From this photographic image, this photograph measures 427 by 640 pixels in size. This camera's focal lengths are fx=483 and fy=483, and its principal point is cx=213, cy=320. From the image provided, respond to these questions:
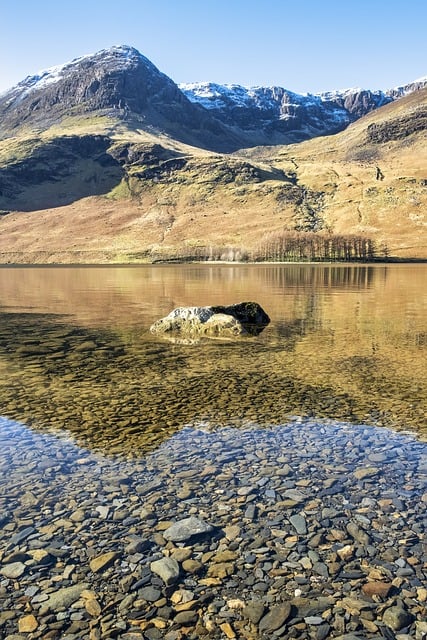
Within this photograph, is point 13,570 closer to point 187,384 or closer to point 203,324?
point 187,384

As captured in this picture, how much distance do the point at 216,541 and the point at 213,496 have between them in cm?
148

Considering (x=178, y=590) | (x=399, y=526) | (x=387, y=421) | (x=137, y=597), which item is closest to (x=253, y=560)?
(x=178, y=590)

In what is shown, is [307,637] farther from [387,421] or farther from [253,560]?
[387,421]

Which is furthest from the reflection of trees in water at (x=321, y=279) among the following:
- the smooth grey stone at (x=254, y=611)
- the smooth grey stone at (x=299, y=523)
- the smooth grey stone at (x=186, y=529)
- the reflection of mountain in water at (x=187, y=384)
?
the smooth grey stone at (x=254, y=611)

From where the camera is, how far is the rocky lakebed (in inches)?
253

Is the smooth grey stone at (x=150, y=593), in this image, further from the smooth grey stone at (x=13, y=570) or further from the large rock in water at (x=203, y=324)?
the large rock in water at (x=203, y=324)

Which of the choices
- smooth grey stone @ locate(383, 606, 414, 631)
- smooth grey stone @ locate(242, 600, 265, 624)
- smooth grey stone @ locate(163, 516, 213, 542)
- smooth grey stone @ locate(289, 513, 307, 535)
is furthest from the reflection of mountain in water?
smooth grey stone @ locate(383, 606, 414, 631)

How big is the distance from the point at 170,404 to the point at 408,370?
10512mm

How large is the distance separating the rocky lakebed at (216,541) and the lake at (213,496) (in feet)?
0.09

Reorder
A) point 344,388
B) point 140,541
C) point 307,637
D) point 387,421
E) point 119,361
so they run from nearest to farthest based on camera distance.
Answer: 1. point 307,637
2. point 140,541
3. point 387,421
4. point 344,388
5. point 119,361

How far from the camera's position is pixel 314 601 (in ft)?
22.1

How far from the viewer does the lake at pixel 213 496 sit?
6.64 m

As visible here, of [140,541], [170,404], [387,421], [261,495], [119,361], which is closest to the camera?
[140,541]

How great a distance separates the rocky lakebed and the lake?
29mm
